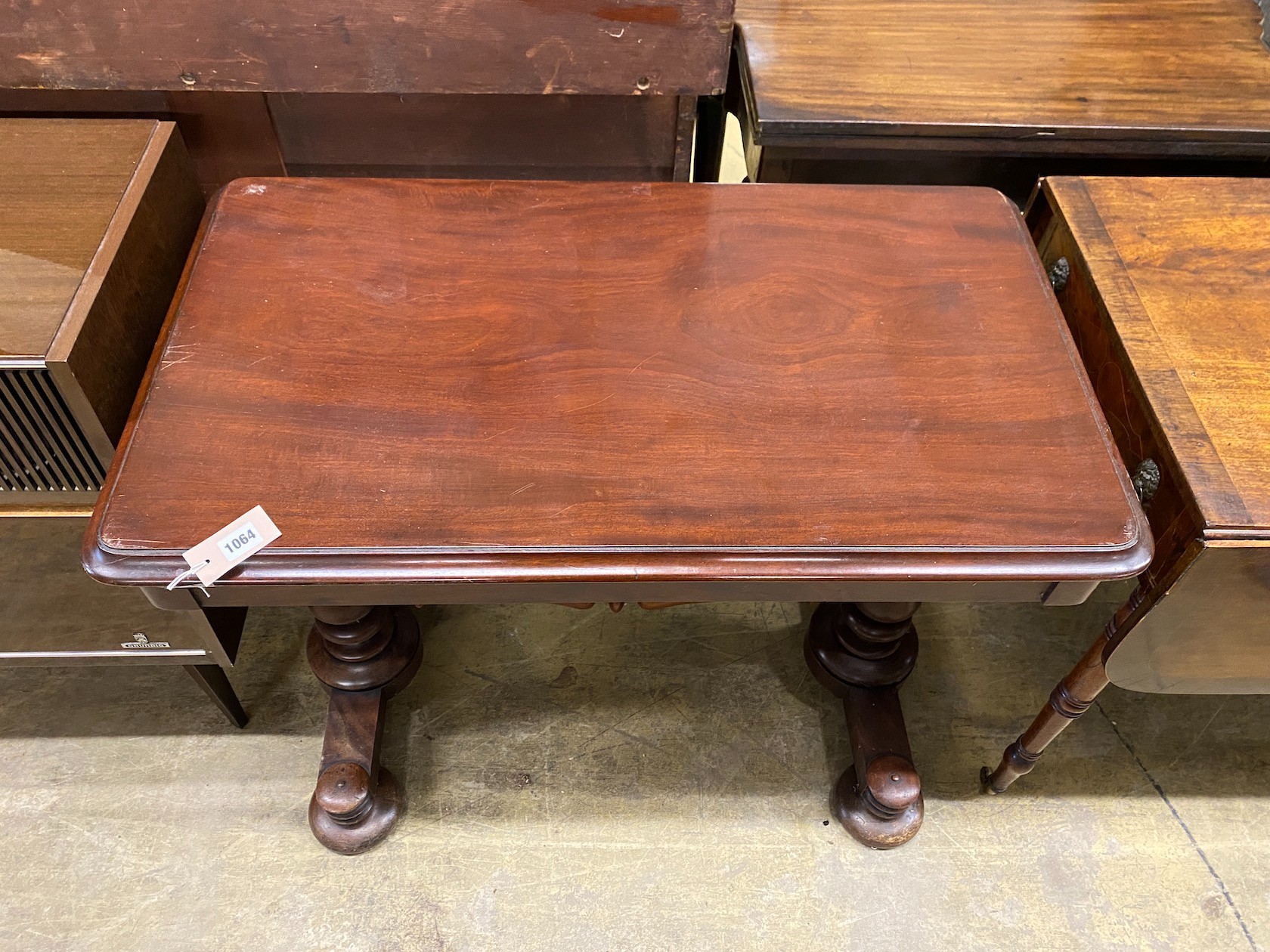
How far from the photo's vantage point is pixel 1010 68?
1245 millimetres

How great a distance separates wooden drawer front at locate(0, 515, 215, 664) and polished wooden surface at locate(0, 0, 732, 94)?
0.53 m

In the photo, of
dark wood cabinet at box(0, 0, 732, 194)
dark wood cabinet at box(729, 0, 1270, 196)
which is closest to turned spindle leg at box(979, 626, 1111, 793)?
dark wood cabinet at box(729, 0, 1270, 196)

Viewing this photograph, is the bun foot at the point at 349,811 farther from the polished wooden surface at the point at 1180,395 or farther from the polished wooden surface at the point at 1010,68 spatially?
the polished wooden surface at the point at 1010,68

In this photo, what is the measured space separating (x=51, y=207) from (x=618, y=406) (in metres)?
0.65

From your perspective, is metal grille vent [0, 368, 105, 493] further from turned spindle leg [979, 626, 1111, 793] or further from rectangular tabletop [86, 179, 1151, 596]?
turned spindle leg [979, 626, 1111, 793]

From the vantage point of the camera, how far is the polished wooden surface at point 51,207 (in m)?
0.86

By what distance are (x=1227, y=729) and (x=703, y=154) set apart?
1207mm

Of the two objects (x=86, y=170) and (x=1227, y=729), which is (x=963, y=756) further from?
(x=86, y=170)

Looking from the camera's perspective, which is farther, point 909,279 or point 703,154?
point 703,154

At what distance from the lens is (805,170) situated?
123 centimetres

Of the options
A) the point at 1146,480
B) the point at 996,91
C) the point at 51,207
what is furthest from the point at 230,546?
the point at 996,91

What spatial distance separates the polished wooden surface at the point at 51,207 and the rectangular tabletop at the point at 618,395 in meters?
0.11

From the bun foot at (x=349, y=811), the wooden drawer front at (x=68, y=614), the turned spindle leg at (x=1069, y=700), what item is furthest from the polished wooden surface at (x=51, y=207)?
the turned spindle leg at (x=1069, y=700)

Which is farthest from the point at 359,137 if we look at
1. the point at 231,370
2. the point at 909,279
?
the point at 909,279
